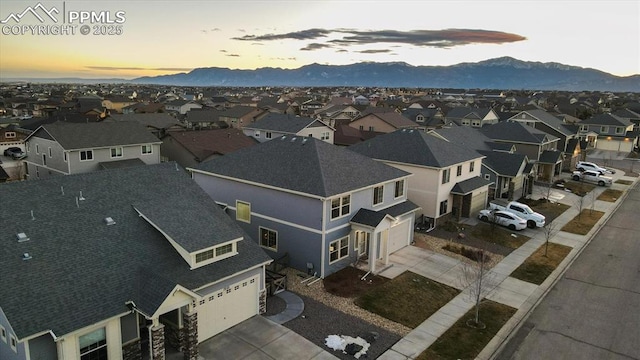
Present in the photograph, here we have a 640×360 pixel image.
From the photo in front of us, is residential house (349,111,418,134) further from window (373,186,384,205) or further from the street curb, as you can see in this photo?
window (373,186,384,205)

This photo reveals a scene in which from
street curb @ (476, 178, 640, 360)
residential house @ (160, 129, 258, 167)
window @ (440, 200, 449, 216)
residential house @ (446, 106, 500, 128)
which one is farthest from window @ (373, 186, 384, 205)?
residential house @ (446, 106, 500, 128)

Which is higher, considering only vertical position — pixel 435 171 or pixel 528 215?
pixel 435 171

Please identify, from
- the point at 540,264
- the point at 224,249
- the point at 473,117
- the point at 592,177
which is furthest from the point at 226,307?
the point at 473,117

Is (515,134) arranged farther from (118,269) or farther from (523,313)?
(118,269)

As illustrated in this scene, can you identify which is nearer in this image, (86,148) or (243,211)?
(243,211)

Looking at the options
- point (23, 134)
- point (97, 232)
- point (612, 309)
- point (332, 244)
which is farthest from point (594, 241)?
point (23, 134)

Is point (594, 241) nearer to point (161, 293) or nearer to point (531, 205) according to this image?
point (531, 205)

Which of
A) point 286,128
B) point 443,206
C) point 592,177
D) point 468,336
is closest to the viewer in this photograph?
point 468,336

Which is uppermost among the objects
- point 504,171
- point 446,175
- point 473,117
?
point 473,117
